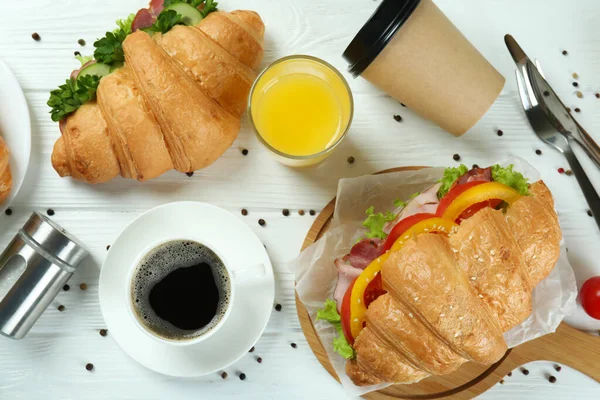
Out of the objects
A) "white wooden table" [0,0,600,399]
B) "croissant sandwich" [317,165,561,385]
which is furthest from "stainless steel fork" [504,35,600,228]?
"croissant sandwich" [317,165,561,385]

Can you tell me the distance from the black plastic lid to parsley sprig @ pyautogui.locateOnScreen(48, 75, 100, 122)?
773mm

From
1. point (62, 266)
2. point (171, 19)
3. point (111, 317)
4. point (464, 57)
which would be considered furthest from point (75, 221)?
point (464, 57)

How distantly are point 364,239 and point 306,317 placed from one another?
0.33m

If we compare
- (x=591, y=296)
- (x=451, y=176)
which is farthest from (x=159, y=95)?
(x=591, y=296)

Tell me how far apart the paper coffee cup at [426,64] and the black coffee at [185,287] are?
0.72 metres

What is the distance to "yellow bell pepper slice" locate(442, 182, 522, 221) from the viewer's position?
4.84 feet

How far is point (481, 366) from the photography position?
1.75 meters

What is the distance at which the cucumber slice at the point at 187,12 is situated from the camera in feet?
5.56

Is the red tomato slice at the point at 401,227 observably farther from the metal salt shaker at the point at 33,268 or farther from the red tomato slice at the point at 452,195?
the metal salt shaker at the point at 33,268

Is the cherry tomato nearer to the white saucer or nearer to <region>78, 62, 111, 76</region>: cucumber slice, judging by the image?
the white saucer

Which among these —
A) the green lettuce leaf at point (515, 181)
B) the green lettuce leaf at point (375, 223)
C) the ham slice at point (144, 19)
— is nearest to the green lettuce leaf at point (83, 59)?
the ham slice at point (144, 19)

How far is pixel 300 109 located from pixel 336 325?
663 millimetres

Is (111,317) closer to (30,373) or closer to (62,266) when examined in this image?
(62,266)

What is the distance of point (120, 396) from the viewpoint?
5.87 ft
